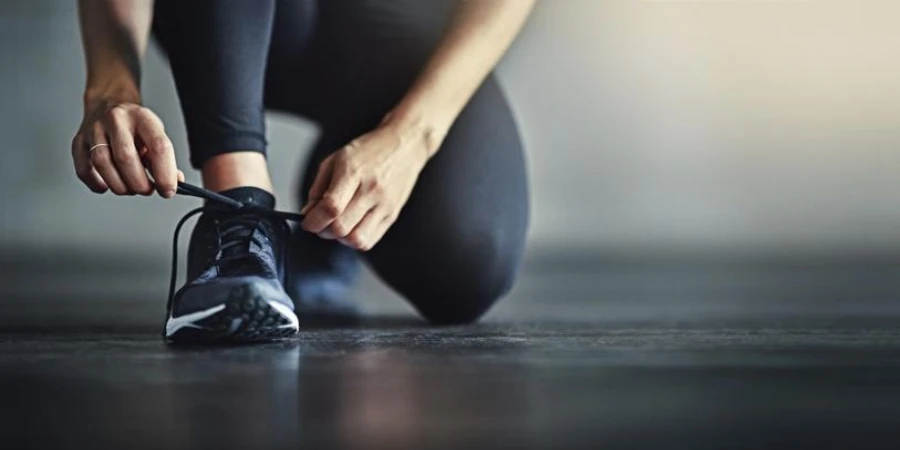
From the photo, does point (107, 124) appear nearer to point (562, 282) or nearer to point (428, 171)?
point (428, 171)

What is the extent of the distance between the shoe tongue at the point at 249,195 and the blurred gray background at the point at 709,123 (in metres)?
1.64

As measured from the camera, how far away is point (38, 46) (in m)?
2.37

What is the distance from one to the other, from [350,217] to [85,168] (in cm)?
23

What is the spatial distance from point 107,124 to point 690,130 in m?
1.96

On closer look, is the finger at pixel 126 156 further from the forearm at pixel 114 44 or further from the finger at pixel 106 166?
the forearm at pixel 114 44

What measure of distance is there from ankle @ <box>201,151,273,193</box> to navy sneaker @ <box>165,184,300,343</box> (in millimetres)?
10

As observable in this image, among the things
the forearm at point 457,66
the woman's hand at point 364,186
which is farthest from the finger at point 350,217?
the forearm at point 457,66

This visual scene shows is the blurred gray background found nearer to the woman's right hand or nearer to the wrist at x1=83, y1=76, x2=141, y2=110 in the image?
the wrist at x1=83, y1=76, x2=141, y2=110

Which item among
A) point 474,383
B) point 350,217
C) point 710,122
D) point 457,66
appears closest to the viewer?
point 474,383

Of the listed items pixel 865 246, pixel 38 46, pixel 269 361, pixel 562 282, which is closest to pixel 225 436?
pixel 269 361

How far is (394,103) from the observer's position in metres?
1.11

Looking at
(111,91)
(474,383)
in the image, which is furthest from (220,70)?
(474,383)

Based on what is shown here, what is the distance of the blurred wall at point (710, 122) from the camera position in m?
2.52

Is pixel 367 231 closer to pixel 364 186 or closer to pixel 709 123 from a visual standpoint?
pixel 364 186
